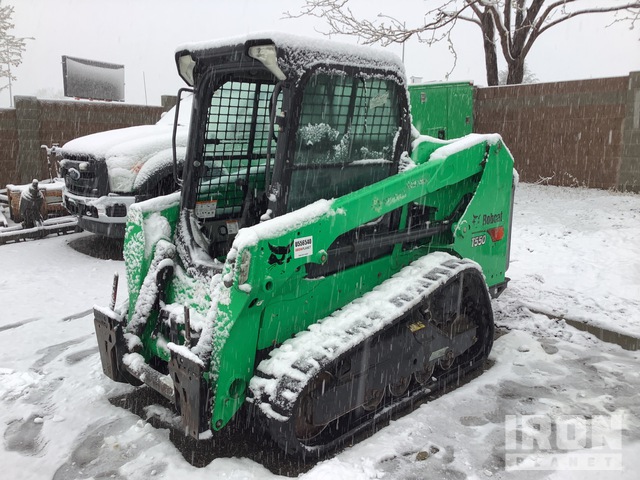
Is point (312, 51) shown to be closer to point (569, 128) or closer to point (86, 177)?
point (86, 177)

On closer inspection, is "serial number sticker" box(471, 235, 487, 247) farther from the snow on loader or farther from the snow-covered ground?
the snow-covered ground

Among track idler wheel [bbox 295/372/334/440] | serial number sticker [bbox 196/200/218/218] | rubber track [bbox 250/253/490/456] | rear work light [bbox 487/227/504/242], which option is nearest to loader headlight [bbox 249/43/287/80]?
serial number sticker [bbox 196/200/218/218]

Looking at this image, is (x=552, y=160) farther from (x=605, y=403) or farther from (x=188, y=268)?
(x=188, y=268)

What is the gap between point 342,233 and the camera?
367 centimetres

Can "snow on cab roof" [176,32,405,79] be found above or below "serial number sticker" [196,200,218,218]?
above

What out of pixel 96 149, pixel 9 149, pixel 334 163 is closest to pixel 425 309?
pixel 334 163

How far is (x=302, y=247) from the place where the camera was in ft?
11.2

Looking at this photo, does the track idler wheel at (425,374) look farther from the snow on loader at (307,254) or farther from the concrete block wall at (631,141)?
the concrete block wall at (631,141)

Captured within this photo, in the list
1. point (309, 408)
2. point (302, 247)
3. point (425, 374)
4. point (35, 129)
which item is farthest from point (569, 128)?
point (35, 129)

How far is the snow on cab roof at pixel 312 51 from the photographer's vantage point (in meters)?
3.28

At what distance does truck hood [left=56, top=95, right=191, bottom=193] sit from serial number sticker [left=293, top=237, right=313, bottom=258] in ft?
14.4

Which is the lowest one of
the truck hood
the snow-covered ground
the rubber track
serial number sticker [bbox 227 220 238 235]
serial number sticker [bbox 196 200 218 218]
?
the snow-covered ground

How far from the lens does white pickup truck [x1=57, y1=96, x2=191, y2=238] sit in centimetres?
759

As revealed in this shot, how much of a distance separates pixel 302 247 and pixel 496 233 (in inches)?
90.5
